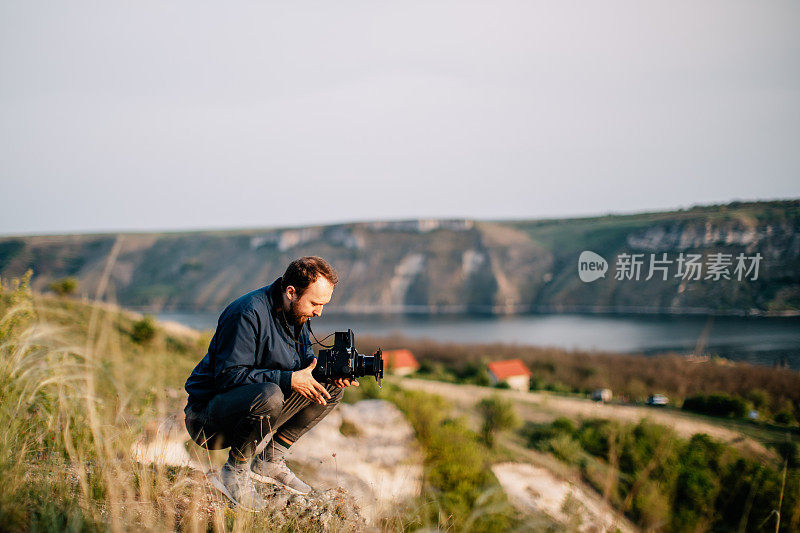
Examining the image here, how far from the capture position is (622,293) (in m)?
69.5

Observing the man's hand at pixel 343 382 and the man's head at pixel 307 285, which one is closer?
the man's head at pixel 307 285

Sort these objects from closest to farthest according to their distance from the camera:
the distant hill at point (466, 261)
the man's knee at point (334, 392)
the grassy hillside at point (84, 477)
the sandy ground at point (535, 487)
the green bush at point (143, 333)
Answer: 1. the grassy hillside at point (84, 477)
2. the man's knee at point (334, 392)
3. the sandy ground at point (535, 487)
4. the green bush at point (143, 333)
5. the distant hill at point (466, 261)

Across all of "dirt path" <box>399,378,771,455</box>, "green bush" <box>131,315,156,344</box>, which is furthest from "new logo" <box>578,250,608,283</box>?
"green bush" <box>131,315,156,344</box>

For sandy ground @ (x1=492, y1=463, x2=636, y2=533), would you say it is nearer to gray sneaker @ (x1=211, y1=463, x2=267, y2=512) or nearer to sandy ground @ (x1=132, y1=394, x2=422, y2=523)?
sandy ground @ (x1=132, y1=394, x2=422, y2=523)

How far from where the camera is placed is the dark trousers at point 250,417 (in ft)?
8.41

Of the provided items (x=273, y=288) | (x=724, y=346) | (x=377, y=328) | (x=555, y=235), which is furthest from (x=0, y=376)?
(x=555, y=235)

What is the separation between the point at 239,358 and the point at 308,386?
40 cm

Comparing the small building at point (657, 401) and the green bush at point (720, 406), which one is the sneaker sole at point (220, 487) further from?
the green bush at point (720, 406)

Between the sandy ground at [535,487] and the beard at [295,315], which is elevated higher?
the beard at [295,315]

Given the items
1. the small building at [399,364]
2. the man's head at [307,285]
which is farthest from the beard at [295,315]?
the small building at [399,364]

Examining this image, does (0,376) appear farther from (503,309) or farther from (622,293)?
(503,309)

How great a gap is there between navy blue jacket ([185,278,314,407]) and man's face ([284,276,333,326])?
9cm

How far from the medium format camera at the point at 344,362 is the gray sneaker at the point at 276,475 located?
27.4 inches

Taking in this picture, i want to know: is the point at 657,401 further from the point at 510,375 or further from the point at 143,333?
the point at 143,333
